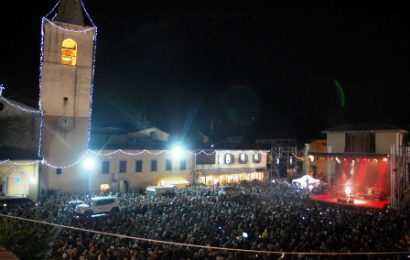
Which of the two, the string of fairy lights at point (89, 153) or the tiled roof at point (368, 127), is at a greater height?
the tiled roof at point (368, 127)

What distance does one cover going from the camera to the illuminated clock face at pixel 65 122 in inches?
1171

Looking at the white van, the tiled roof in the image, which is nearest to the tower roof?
the white van

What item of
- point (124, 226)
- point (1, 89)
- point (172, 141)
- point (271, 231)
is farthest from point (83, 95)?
point (271, 231)

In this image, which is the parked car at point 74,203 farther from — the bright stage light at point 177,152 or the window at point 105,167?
the bright stage light at point 177,152

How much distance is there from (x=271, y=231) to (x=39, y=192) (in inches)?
689

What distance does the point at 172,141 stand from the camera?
38.6m

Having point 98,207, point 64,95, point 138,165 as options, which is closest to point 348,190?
point 138,165

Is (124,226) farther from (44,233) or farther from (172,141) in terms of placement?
(172,141)

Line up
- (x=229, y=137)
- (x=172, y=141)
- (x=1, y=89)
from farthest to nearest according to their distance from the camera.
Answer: (x=229, y=137), (x=172, y=141), (x=1, y=89)

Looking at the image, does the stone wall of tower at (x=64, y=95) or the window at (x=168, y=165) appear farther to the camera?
the window at (x=168, y=165)

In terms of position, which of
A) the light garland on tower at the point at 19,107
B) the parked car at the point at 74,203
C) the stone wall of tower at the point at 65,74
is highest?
the stone wall of tower at the point at 65,74

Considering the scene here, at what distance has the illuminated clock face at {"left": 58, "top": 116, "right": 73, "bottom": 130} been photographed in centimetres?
2975

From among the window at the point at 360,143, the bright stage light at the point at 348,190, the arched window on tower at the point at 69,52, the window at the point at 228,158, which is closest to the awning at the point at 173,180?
the window at the point at 228,158

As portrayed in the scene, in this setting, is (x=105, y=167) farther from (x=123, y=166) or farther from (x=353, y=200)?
(x=353, y=200)
